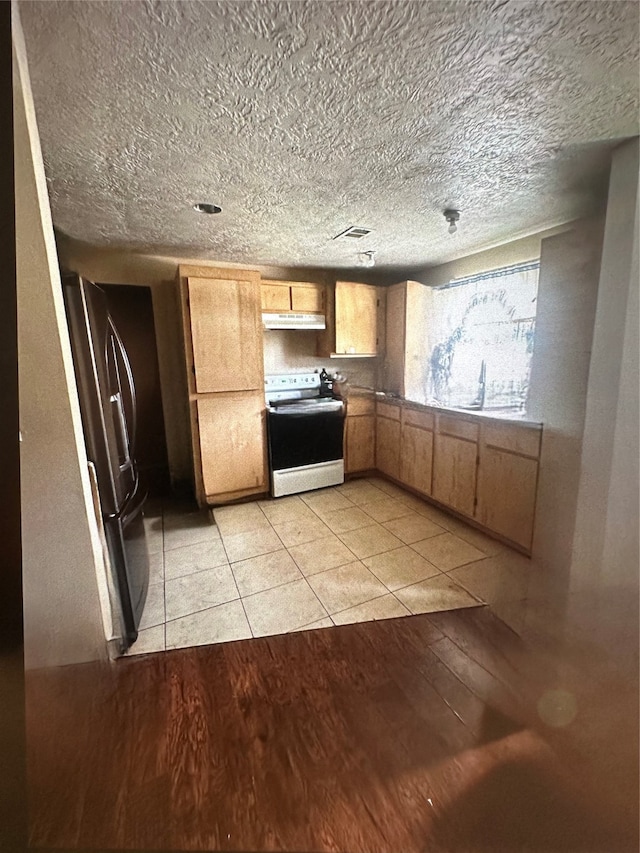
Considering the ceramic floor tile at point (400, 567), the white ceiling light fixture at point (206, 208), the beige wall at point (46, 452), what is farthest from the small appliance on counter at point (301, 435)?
the beige wall at point (46, 452)

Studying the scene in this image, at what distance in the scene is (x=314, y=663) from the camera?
2.87 ft

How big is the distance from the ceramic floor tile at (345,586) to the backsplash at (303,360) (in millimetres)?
1370

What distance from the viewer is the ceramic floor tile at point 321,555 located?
51.9 inches

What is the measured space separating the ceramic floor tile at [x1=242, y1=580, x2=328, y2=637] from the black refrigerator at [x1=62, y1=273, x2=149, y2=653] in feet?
1.24

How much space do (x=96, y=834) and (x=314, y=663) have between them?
51 cm

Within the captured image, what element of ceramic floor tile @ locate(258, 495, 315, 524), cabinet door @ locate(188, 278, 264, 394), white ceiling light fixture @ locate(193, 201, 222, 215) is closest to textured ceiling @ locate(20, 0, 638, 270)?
white ceiling light fixture @ locate(193, 201, 222, 215)

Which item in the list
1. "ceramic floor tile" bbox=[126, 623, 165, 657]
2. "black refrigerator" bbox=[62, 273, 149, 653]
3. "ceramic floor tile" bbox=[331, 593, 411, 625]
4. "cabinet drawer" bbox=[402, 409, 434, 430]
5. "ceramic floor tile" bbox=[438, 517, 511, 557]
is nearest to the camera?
"black refrigerator" bbox=[62, 273, 149, 653]

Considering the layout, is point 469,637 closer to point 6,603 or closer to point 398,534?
point 398,534

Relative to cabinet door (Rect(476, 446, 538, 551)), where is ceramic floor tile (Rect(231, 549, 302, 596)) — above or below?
below

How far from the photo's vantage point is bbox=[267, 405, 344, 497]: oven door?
1953mm

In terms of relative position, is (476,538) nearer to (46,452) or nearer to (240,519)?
(240,519)

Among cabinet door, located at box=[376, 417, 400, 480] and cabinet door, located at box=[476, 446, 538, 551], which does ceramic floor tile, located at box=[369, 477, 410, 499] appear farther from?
cabinet door, located at box=[476, 446, 538, 551]

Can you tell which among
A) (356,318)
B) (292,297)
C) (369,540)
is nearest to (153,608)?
(369,540)

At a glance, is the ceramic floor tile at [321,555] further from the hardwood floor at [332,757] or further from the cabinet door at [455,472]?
the cabinet door at [455,472]
